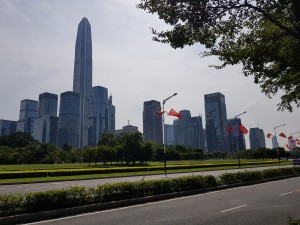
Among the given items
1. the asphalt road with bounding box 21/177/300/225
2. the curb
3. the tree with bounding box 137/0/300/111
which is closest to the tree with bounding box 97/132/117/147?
the curb

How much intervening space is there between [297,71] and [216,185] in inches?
399

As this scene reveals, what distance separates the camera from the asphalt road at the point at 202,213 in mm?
10359

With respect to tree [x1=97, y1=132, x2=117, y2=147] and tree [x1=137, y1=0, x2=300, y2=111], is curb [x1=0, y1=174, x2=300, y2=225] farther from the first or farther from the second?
tree [x1=97, y1=132, x2=117, y2=147]

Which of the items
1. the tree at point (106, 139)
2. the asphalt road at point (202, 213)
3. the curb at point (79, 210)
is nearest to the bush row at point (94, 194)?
the curb at point (79, 210)

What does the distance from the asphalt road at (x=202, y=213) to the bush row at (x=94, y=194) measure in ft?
3.67

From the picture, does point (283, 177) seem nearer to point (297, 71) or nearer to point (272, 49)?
point (297, 71)

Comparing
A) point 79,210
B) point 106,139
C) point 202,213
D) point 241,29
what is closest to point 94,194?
point 79,210

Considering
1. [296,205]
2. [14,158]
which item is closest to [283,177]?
[296,205]

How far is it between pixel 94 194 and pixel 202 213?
4841 millimetres

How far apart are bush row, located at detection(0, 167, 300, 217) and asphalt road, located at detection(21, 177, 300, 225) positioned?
1.12 m

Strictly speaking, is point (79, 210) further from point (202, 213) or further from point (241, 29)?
point (241, 29)

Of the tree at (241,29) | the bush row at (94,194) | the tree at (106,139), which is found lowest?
the bush row at (94,194)

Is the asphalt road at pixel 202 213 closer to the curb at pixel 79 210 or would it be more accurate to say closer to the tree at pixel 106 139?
the curb at pixel 79 210

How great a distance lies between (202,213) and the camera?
11.9m
